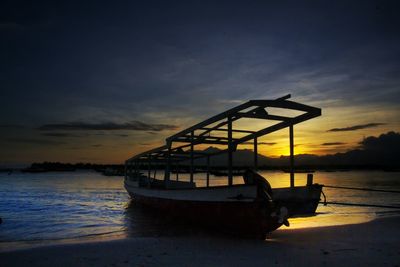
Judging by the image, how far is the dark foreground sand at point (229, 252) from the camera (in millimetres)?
8516

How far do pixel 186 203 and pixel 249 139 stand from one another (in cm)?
422

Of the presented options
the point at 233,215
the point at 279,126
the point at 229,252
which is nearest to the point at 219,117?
the point at 279,126

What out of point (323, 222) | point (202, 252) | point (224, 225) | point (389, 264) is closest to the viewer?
point (389, 264)

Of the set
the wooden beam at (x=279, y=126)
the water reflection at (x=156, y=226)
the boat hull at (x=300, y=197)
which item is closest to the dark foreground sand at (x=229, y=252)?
the boat hull at (x=300, y=197)

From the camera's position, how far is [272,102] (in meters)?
11.2

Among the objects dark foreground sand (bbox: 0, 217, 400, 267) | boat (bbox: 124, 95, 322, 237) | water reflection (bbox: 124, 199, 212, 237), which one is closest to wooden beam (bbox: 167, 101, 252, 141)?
boat (bbox: 124, 95, 322, 237)

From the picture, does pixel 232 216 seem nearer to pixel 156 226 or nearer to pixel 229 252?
pixel 229 252

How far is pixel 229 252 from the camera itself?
9500 millimetres

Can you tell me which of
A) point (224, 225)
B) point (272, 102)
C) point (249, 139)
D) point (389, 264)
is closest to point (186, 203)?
point (224, 225)

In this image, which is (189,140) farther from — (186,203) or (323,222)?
(323,222)

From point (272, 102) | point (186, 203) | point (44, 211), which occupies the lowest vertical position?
point (44, 211)

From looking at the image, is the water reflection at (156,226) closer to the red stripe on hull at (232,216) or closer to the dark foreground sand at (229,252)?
the red stripe on hull at (232,216)

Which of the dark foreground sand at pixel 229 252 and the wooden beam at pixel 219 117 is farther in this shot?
the wooden beam at pixel 219 117

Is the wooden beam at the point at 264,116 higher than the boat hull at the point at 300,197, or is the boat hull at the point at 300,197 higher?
the wooden beam at the point at 264,116
